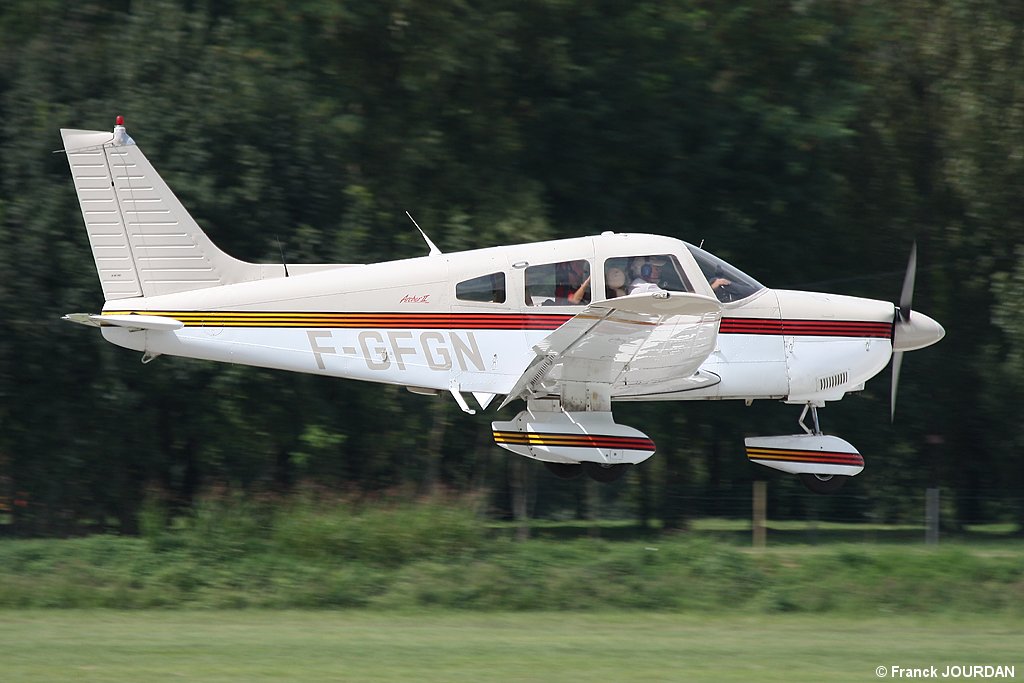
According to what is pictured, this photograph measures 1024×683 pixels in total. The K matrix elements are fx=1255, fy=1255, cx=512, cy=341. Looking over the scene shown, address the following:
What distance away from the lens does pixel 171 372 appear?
15.3 m

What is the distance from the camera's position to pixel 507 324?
11.7 m

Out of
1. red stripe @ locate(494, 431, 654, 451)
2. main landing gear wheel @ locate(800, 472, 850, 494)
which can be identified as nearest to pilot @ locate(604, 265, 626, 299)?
red stripe @ locate(494, 431, 654, 451)

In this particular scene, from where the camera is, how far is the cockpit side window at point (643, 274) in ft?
37.7

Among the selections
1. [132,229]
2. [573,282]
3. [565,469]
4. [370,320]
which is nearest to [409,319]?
[370,320]

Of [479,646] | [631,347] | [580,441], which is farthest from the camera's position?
[580,441]

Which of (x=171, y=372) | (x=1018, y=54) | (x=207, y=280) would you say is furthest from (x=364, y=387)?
(x=1018, y=54)

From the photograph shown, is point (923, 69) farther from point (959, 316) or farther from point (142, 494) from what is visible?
point (142, 494)

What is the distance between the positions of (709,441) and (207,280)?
8.60 metres

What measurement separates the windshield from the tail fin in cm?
409

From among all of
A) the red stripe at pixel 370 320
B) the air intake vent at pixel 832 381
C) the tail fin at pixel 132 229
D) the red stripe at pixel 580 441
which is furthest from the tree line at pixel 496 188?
the red stripe at pixel 370 320

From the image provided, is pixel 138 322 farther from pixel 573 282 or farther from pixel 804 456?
pixel 804 456

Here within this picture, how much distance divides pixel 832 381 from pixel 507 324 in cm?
329

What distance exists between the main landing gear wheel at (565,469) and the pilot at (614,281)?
2294mm

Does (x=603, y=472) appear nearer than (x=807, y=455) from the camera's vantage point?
No
